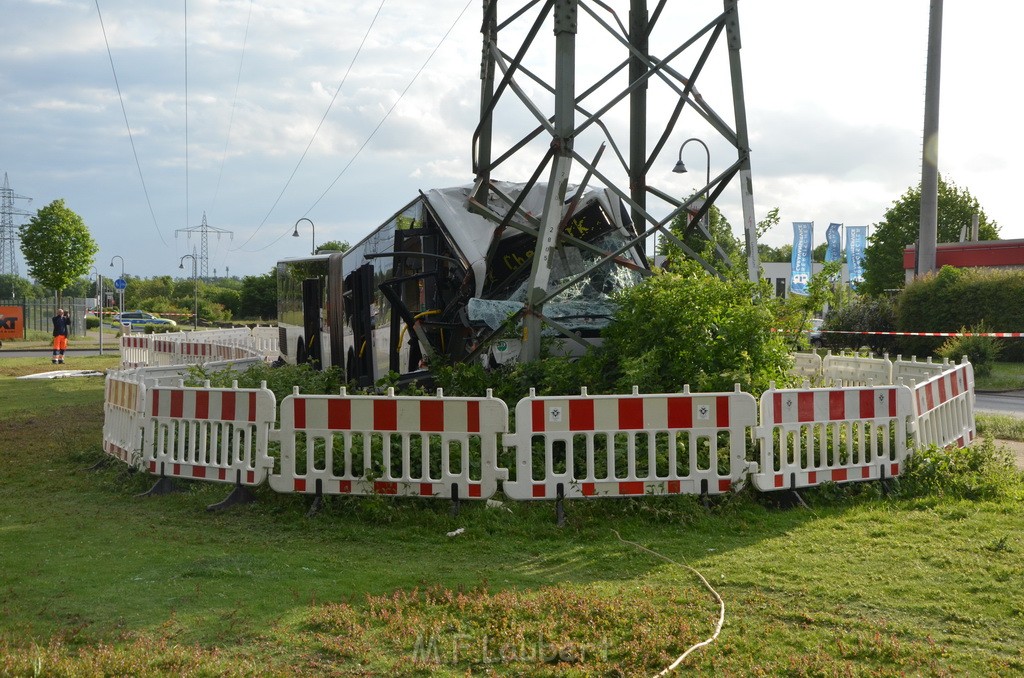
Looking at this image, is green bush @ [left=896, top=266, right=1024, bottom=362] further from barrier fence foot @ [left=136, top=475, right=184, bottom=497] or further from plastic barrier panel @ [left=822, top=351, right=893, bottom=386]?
barrier fence foot @ [left=136, top=475, right=184, bottom=497]

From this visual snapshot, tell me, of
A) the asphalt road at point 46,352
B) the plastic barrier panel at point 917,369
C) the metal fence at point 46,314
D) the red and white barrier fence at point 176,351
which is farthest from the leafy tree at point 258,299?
the plastic barrier panel at point 917,369

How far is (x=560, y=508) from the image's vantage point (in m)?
7.76

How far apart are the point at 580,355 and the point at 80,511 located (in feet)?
18.9

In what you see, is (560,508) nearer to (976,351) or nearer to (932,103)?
(976,351)

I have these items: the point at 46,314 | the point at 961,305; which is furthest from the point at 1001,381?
the point at 46,314

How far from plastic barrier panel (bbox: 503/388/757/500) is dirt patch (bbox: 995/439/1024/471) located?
167 inches

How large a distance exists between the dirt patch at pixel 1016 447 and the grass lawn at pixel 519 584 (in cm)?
164

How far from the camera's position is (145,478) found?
31.4 feet

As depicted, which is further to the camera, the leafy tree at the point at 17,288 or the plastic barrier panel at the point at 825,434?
the leafy tree at the point at 17,288

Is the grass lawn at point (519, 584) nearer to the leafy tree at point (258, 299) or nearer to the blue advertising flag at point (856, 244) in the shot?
the blue advertising flag at point (856, 244)

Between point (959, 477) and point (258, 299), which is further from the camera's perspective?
point (258, 299)

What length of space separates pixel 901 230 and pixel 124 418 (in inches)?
2410

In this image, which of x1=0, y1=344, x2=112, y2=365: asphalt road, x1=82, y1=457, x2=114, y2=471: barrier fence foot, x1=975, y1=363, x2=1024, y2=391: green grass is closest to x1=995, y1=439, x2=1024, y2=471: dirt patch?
x1=82, y1=457, x2=114, y2=471: barrier fence foot

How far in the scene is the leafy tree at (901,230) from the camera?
62.9m
